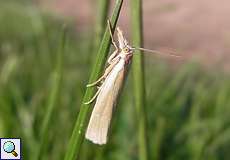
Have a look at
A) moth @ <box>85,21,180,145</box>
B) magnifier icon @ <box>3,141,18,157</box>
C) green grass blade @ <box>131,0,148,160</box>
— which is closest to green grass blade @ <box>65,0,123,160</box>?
moth @ <box>85,21,180,145</box>

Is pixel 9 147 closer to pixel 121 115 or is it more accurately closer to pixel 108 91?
pixel 108 91

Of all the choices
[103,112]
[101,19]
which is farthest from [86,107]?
[101,19]

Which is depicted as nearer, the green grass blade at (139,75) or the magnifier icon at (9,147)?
the green grass blade at (139,75)

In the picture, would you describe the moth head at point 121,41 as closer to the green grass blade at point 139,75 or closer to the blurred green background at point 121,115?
the green grass blade at point 139,75

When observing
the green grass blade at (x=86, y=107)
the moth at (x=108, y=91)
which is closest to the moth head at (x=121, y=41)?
the moth at (x=108, y=91)

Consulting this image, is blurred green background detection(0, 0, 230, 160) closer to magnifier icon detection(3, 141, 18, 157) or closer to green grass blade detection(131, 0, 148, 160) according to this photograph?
magnifier icon detection(3, 141, 18, 157)

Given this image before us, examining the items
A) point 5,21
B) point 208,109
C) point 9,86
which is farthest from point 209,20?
point 9,86

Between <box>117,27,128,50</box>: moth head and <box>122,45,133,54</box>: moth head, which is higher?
<box>117,27,128,50</box>: moth head
